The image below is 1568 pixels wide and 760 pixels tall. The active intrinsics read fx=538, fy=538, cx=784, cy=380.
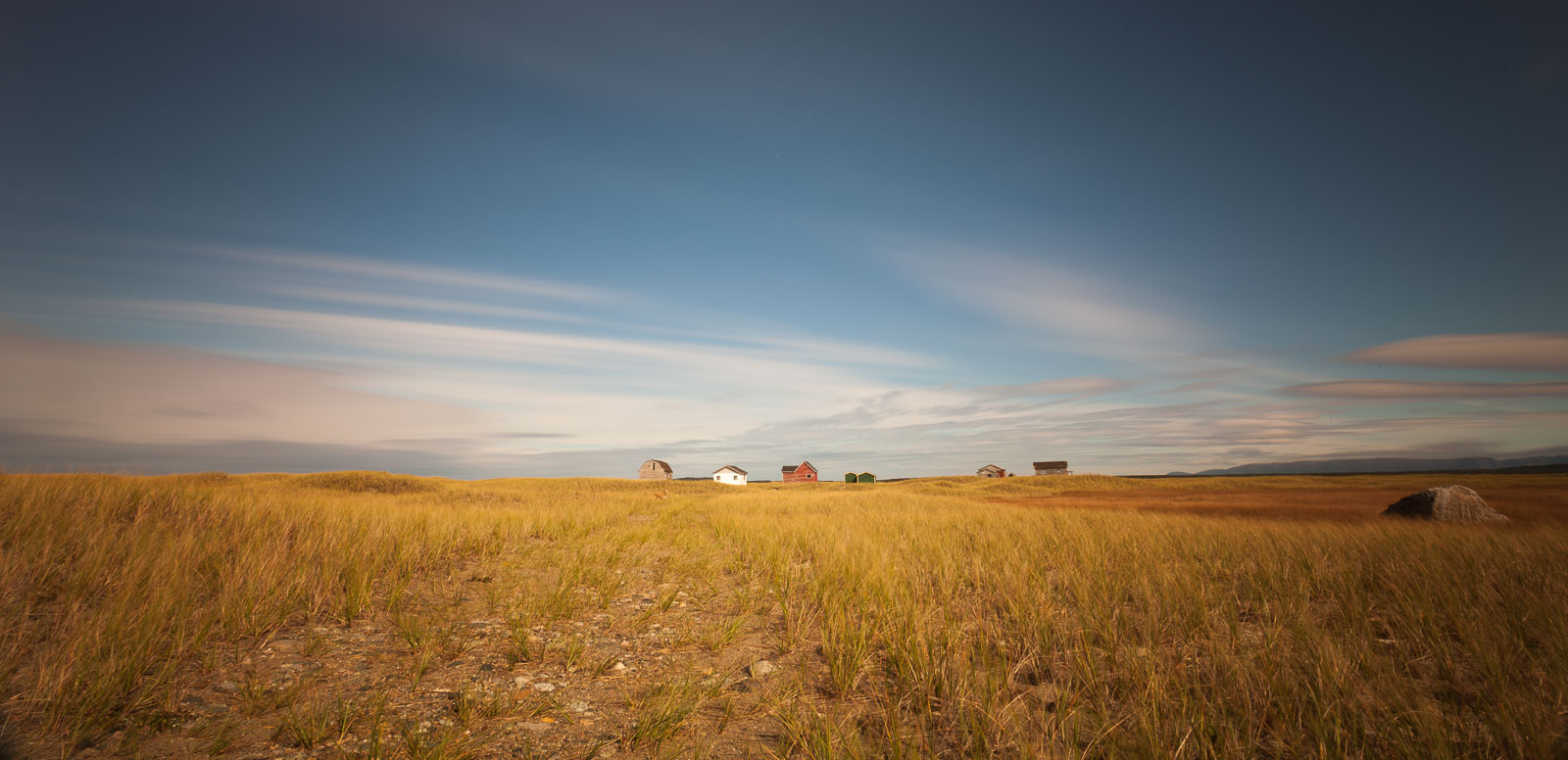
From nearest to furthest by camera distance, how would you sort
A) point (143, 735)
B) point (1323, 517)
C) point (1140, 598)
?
1. point (143, 735)
2. point (1140, 598)
3. point (1323, 517)

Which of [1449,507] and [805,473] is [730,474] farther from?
[1449,507]

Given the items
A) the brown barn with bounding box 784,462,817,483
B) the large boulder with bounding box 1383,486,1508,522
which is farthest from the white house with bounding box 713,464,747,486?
the large boulder with bounding box 1383,486,1508,522

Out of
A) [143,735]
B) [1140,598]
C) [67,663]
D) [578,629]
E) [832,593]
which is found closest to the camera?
[143,735]

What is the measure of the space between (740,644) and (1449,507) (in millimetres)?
15988

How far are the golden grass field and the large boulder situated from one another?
4.03m

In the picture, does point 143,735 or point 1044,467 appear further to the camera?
point 1044,467

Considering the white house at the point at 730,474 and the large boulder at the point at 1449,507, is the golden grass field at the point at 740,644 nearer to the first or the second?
the large boulder at the point at 1449,507

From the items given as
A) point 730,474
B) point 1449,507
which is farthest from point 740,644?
point 730,474

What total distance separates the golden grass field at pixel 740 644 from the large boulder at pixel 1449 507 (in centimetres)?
403

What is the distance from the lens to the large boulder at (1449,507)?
11112mm

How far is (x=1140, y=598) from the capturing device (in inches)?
215

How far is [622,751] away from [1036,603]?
3989mm

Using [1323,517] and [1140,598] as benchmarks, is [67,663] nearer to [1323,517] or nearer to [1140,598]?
[1140,598]

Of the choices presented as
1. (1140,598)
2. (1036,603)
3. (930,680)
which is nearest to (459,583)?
(930,680)
